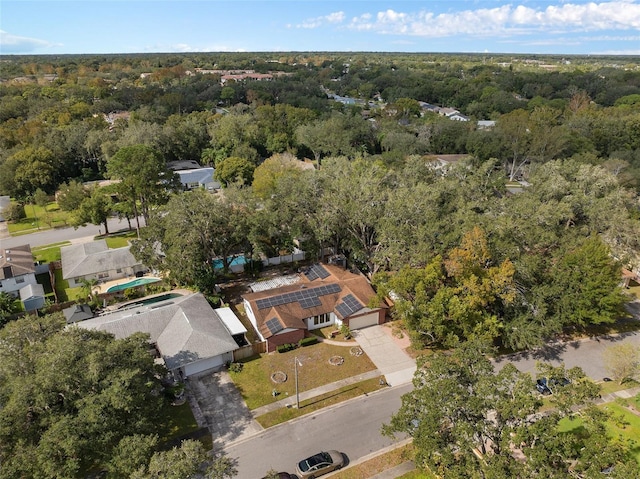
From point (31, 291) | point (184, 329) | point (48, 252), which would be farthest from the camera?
point (48, 252)

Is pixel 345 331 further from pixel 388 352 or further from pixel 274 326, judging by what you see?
pixel 274 326

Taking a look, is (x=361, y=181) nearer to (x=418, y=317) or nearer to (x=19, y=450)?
(x=418, y=317)

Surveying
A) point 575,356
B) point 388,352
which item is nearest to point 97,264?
point 388,352

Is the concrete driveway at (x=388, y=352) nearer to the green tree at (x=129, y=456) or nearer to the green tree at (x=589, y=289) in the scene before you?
the green tree at (x=589, y=289)

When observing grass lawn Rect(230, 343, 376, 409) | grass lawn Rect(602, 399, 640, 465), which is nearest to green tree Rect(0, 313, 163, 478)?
grass lawn Rect(230, 343, 376, 409)

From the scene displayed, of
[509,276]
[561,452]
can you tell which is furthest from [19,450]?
[509,276]

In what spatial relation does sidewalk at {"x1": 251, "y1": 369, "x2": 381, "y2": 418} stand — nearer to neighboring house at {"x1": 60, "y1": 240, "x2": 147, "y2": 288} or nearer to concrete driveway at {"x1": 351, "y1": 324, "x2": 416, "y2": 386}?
concrete driveway at {"x1": 351, "y1": 324, "x2": 416, "y2": 386}

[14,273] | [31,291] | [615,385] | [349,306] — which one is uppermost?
[14,273]
